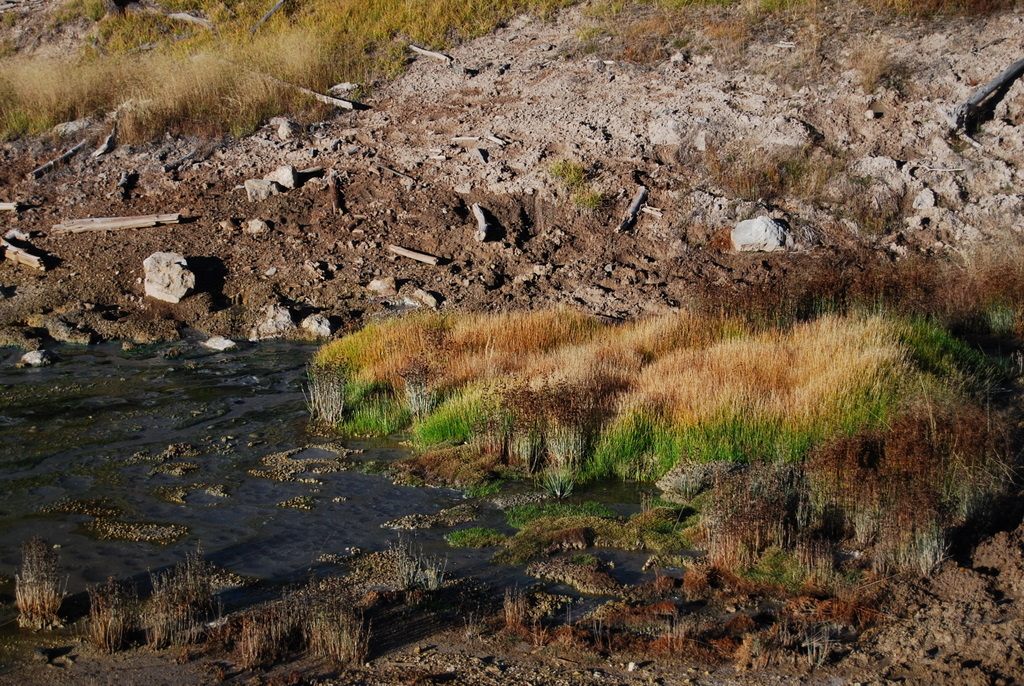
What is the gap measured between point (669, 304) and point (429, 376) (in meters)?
4.76

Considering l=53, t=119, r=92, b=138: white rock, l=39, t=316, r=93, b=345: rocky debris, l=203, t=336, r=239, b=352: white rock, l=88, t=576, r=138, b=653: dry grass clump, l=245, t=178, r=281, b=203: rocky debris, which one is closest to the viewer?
l=88, t=576, r=138, b=653: dry grass clump

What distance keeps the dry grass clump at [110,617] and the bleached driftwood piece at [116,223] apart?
11642 mm

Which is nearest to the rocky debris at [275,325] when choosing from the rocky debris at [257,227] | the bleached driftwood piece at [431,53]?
the rocky debris at [257,227]

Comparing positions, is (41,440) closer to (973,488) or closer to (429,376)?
(429,376)

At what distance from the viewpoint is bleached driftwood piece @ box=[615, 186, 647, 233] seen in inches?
649

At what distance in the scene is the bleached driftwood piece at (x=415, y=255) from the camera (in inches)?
628

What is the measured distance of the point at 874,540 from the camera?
7.58m

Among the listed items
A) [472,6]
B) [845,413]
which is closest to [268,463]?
[845,413]

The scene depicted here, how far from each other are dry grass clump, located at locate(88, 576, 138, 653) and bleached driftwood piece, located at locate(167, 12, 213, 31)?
21560 mm

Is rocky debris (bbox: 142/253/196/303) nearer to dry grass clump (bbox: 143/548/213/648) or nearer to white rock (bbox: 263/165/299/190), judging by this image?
white rock (bbox: 263/165/299/190)

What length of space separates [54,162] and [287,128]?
4682 millimetres

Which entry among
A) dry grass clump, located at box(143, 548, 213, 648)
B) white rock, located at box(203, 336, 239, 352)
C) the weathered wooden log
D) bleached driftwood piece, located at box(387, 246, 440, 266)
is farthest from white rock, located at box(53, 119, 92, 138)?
the weathered wooden log

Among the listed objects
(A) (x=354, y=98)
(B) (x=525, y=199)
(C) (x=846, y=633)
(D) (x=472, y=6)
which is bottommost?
(C) (x=846, y=633)

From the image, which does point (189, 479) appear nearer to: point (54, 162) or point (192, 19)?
point (54, 162)
